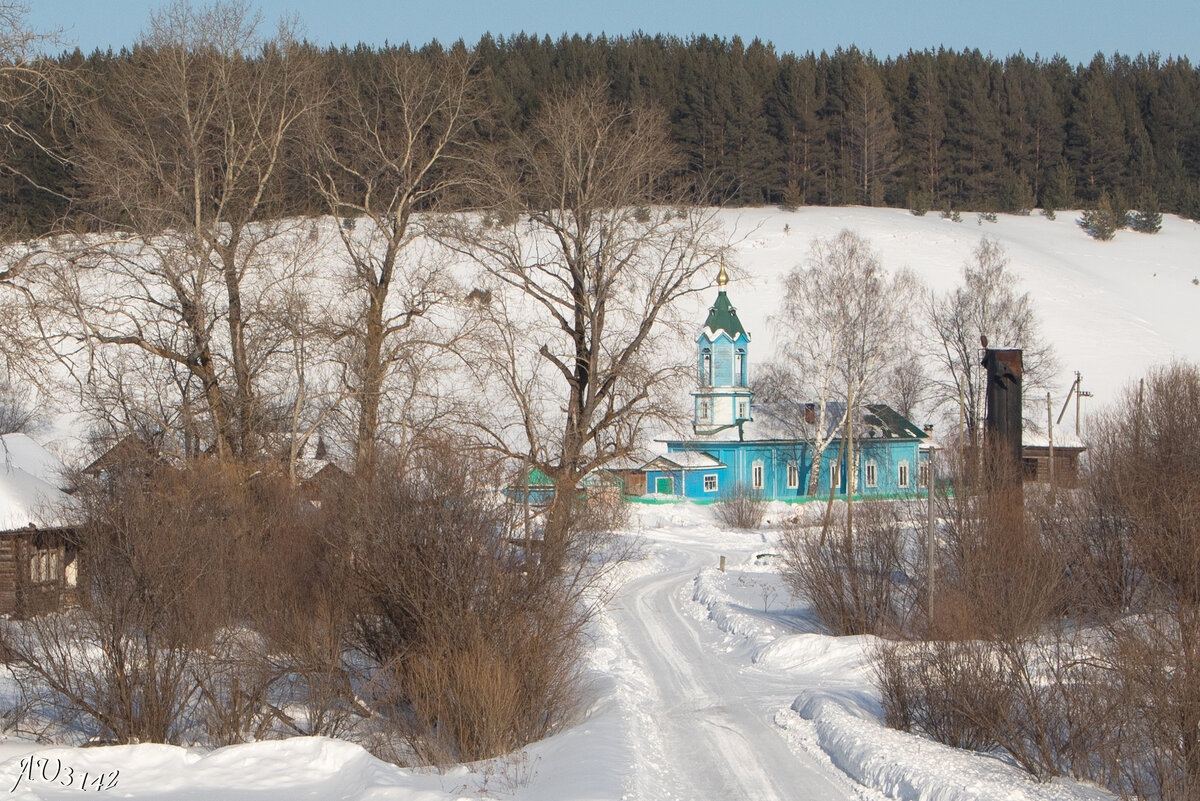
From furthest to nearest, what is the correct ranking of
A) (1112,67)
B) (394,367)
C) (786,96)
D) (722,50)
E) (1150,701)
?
(1112,67)
(722,50)
(786,96)
(394,367)
(1150,701)

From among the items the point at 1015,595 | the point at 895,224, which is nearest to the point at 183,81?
the point at 1015,595

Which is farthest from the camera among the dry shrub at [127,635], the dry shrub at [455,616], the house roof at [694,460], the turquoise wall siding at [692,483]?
the turquoise wall siding at [692,483]

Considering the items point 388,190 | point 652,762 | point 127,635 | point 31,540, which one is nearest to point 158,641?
point 127,635

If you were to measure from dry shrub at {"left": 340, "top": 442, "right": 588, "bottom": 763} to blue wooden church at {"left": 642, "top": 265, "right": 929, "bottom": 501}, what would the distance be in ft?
96.4

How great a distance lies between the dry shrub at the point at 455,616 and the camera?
12023mm

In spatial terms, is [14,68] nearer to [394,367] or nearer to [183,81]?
[183,81]

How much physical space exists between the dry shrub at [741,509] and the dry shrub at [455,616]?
24.6 m

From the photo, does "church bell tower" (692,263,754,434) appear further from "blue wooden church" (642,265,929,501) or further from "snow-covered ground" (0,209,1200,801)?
"snow-covered ground" (0,209,1200,801)

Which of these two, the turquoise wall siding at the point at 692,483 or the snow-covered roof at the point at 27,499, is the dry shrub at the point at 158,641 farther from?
the turquoise wall siding at the point at 692,483

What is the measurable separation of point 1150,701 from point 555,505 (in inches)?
383

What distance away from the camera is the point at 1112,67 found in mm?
103250

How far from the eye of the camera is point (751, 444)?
44375 millimetres

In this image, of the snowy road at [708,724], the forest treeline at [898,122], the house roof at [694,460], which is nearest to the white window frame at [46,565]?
the snowy road at [708,724]

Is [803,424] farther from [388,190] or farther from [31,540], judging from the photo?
[31,540]
